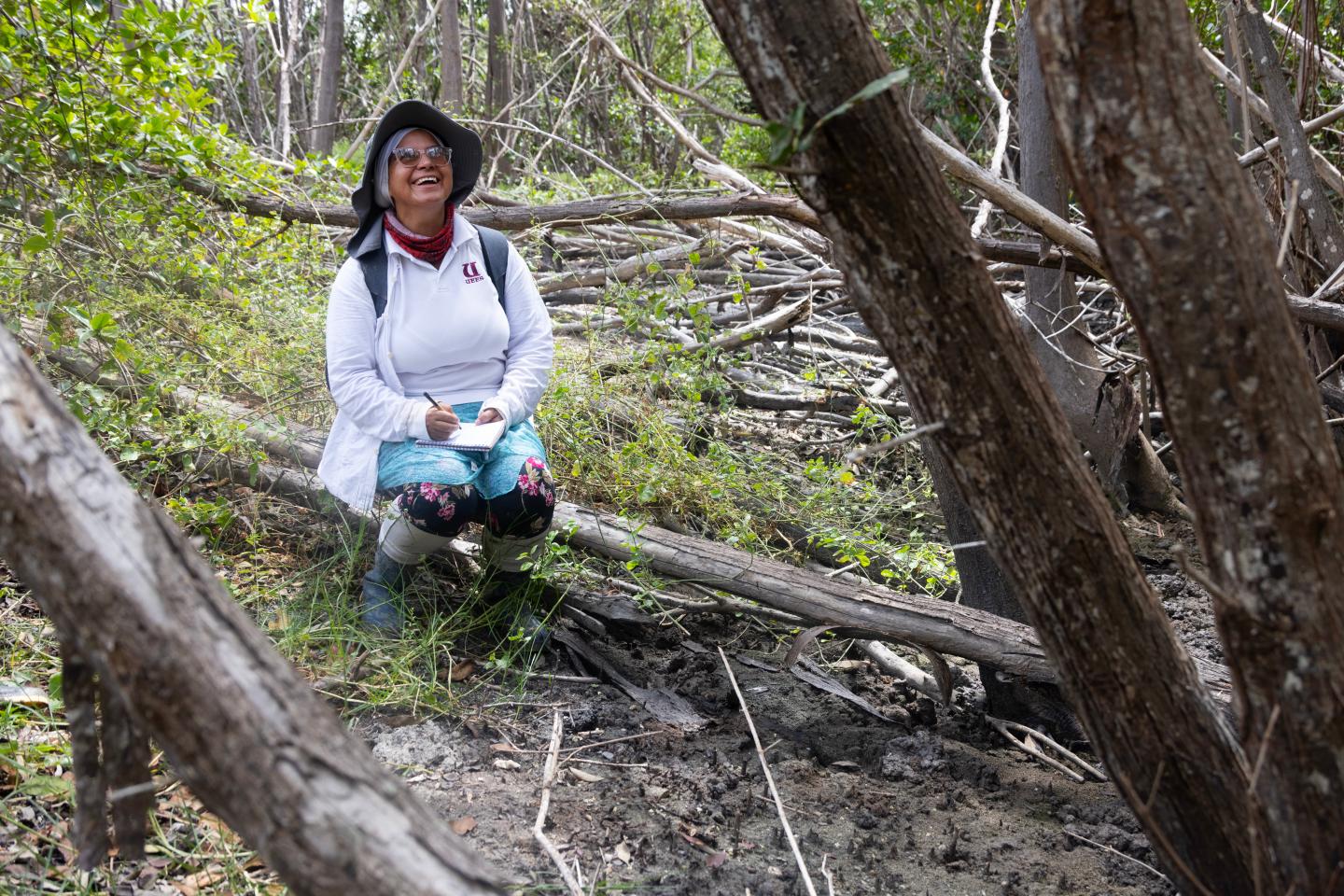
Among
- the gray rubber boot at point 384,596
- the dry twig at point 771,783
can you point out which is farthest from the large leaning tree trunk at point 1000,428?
the gray rubber boot at point 384,596

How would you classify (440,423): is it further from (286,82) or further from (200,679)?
(286,82)

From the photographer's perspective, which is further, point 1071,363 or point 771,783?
point 1071,363

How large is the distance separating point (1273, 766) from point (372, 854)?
1.39 metres

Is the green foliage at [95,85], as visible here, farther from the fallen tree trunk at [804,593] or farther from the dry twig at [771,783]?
the dry twig at [771,783]

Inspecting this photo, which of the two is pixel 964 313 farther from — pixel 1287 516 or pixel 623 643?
pixel 623 643

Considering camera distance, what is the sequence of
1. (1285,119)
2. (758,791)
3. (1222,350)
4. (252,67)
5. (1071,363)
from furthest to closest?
(252,67)
(1071,363)
(1285,119)
(758,791)
(1222,350)

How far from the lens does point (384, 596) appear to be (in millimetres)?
3654

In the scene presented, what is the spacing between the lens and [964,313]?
1778 millimetres

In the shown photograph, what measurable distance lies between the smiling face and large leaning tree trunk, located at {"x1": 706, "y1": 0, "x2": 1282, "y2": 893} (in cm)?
199

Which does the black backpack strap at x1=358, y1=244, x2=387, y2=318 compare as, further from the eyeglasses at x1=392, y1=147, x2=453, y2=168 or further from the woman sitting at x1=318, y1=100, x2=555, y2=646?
the eyeglasses at x1=392, y1=147, x2=453, y2=168

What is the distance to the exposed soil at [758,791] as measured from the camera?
2.69 meters

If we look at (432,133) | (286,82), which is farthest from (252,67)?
(432,133)

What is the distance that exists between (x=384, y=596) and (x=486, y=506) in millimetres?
480

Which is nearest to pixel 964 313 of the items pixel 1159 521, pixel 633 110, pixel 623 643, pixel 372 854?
pixel 372 854
